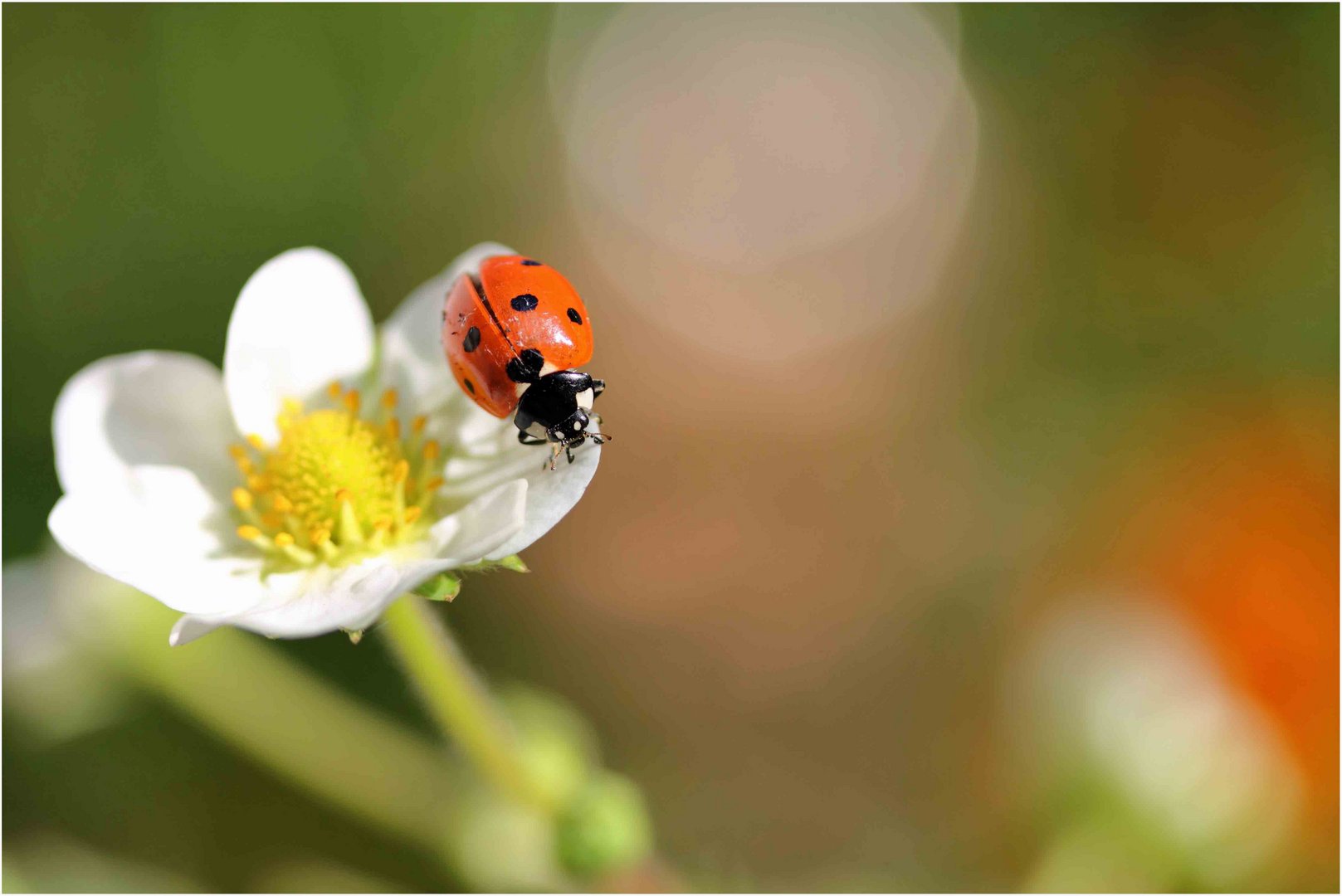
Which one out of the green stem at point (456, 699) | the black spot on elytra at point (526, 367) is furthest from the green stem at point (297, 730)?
the black spot on elytra at point (526, 367)

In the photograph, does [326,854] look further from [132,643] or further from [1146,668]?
[1146,668]

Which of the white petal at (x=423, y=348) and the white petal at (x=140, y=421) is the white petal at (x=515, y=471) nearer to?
the white petal at (x=423, y=348)

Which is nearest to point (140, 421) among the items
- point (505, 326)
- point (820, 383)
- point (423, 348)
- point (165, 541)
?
point (165, 541)

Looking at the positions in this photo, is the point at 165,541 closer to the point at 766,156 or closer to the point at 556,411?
the point at 556,411

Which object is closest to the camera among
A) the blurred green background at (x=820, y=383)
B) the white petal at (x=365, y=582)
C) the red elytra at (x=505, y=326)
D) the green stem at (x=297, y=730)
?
the white petal at (x=365, y=582)

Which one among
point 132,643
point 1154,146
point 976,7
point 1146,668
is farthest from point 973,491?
point 132,643
